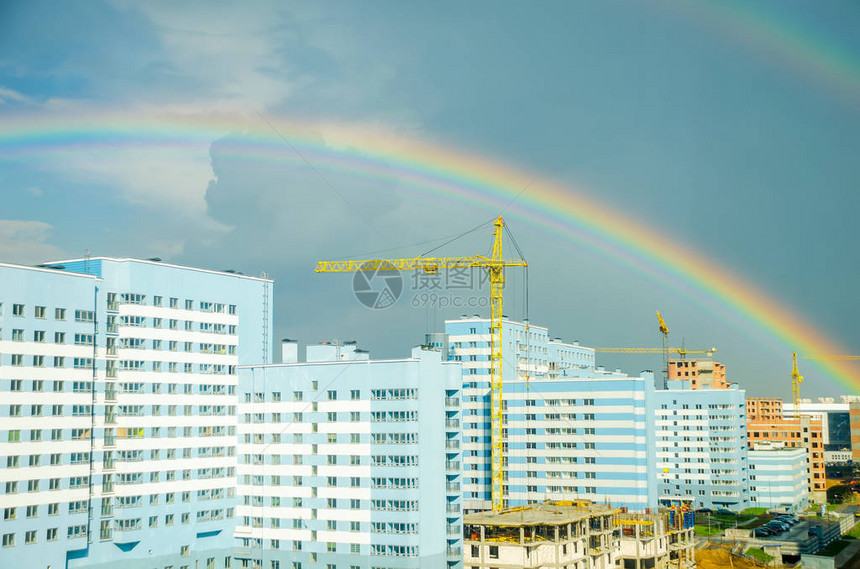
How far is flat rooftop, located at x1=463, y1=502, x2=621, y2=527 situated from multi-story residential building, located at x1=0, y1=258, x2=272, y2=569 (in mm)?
14011

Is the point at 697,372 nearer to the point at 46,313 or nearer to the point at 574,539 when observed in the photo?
the point at 574,539

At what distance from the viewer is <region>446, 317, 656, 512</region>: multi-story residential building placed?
59.3 meters

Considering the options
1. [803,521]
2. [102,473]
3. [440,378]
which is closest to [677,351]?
[803,521]

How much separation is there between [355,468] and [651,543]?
18.7m

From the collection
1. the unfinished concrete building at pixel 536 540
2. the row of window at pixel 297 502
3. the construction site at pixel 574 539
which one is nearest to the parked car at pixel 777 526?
the construction site at pixel 574 539

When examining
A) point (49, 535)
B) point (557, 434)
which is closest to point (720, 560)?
point (557, 434)

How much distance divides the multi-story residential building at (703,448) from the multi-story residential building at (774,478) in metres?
3.98

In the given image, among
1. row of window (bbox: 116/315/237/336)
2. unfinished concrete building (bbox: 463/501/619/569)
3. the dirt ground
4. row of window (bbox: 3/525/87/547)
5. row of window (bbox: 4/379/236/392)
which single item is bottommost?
the dirt ground

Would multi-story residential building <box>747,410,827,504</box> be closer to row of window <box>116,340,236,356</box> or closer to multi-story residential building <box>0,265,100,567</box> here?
row of window <box>116,340,236,356</box>

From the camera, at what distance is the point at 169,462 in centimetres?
4259

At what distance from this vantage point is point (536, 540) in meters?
39.6

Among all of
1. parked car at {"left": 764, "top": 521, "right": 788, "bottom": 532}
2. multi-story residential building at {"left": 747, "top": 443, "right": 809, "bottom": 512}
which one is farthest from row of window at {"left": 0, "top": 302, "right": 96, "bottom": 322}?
multi-story residential building at {"left": 747, "top": 443, "right": 809, "bottom": 512}

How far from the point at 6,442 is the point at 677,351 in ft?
373

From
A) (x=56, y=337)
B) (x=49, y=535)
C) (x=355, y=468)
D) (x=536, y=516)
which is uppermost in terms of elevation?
(x=56, y=337)
